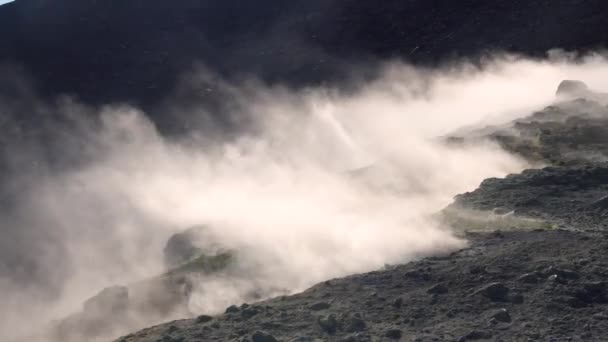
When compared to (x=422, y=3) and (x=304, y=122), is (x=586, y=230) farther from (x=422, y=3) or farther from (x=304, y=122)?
(x=422, y=3)

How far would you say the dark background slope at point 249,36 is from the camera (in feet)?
122

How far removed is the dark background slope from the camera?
Answer: 3725cm

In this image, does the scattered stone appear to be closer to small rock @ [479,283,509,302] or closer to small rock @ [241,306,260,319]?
small rock @ [241,306,260,319]

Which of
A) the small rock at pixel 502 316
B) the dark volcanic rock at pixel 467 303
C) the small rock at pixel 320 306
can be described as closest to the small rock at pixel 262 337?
the dark volcanic rock at pixel 467 303

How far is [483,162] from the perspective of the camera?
19.5 meters

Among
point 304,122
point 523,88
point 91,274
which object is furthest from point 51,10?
point 523,88

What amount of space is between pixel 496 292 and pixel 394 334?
1.81 meters

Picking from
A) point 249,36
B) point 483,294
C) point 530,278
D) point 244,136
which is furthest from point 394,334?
point 249,36

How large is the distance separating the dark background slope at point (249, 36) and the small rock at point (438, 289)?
926 inches

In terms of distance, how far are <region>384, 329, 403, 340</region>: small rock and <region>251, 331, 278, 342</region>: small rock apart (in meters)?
1.65

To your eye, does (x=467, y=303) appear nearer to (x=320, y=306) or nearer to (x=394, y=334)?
Result: (x=394, y=334)

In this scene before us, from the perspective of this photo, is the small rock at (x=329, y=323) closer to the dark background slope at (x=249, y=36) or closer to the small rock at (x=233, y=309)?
the small rock at (x=233, y=309)

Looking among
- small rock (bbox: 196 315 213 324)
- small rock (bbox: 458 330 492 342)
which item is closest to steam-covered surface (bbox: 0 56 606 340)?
small rock (bbox: 196 315 213 324)

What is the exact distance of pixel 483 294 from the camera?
12.1 metres
